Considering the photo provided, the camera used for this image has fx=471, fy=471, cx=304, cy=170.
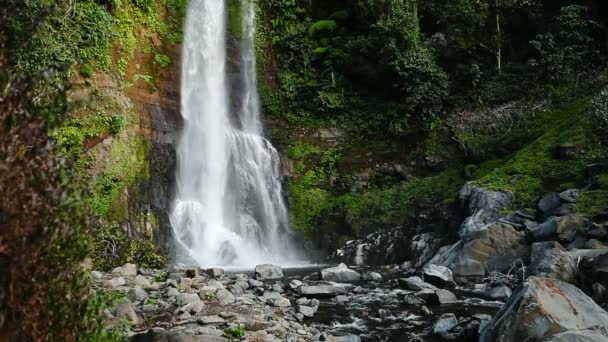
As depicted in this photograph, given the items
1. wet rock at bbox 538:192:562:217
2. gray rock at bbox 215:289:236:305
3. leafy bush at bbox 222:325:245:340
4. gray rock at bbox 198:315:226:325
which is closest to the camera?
leafy bush at bbox 222:325:245:340

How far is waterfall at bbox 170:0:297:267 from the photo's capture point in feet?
50.5

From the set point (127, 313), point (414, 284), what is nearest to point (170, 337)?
point (127, 313)

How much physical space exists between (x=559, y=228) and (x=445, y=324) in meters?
4.51

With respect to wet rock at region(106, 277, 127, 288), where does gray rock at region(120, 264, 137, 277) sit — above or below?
below

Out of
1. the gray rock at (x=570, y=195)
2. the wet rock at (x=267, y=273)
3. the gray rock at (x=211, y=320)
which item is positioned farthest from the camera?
the wet rock at (x=267, y=273)

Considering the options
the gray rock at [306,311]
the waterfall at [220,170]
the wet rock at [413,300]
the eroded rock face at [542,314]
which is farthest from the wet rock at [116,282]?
the eroded rock face at [542,314]

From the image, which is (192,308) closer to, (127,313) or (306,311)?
(127,313)

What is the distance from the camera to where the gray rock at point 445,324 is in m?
6.97

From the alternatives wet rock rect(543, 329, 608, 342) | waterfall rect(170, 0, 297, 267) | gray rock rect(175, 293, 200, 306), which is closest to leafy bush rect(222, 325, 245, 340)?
gray rock rect(175, 293, 200, 306)

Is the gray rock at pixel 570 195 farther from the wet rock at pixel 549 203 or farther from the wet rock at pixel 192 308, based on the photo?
the wet rock at pixel 192 308

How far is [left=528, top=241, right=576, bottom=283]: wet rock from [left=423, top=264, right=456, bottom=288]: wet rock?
1587 mm

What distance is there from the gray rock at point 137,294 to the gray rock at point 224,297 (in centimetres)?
120

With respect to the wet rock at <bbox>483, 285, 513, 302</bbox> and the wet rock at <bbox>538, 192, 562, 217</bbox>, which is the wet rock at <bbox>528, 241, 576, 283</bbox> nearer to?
the wet rock at <bbox>483, 285, 513, 302</bbox>

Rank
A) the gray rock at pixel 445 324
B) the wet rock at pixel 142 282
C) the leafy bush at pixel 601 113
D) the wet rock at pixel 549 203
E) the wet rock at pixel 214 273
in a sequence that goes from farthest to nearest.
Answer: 1. the leafy bush at pixel 601 113
2. the wet rock at pixel 549 203
3. the wet rock at pixel 214 273
4. the wet rock at pixel 142 282
5. the gray rock at pixel 445 324
